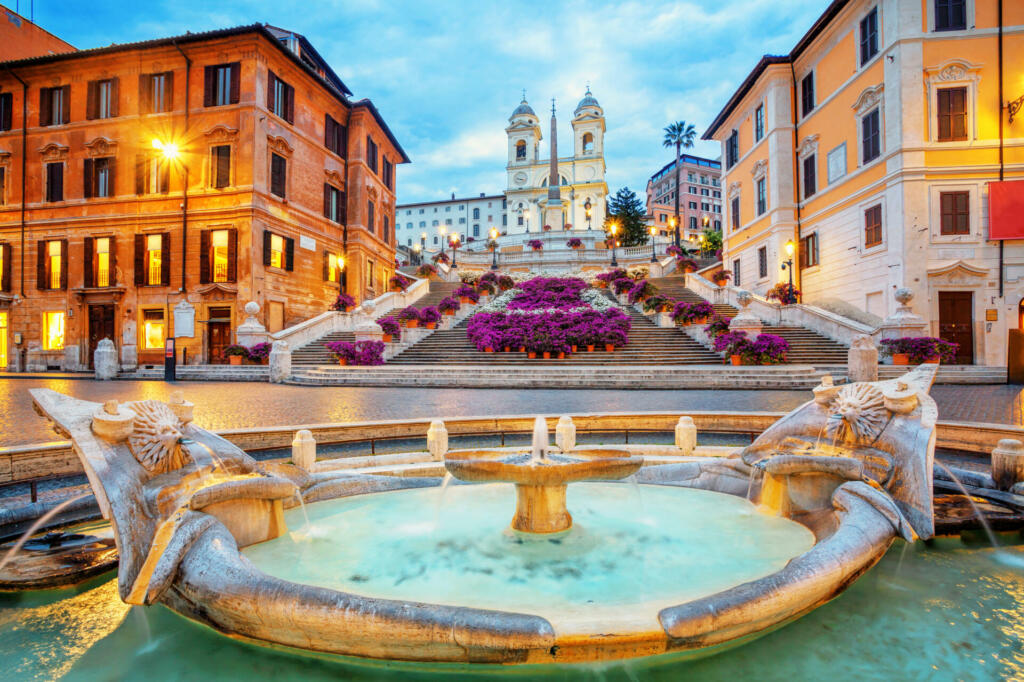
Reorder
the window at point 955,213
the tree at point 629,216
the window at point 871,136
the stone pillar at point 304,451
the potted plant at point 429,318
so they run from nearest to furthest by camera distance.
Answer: the stone pillar at point 304,451, the window at point 955,213, the window at point 871,136, the potted plant at point 429,318, the tree at point 629,216

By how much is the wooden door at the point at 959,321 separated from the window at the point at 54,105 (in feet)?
135

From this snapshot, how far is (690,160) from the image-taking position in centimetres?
9431

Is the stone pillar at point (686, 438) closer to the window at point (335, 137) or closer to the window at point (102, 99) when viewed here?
the window at point (335, 137)

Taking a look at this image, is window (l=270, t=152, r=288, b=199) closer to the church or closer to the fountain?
the fountain

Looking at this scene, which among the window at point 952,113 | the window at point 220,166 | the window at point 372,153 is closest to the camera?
the window at point 952,113

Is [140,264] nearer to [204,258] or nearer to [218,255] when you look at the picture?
[204,258]

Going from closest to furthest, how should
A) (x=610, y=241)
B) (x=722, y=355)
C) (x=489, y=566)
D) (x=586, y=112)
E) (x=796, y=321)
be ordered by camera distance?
(x=489, y=566), (x=722, y=355), (x=796, y=321), (x=610, y=241), (x=586, y=112)

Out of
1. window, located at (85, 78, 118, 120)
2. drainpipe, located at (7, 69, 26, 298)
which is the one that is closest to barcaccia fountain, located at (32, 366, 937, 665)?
window, located at (85, 78, 118, 120)

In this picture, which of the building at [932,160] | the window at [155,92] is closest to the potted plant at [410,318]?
the window at [155,92]

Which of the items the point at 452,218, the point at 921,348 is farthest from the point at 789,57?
the point at 452,218

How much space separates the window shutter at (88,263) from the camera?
1041 inches

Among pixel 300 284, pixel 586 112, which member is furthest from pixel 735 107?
pixel 586 112

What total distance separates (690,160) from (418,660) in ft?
337

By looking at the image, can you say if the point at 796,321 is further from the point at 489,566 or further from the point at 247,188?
the point at 247,188
